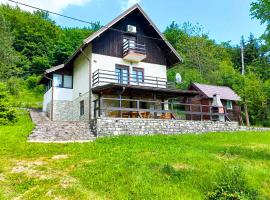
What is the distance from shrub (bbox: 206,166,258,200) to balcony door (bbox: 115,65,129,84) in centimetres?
1606

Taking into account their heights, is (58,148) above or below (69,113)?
below

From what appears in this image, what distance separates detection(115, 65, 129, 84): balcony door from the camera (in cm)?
2519

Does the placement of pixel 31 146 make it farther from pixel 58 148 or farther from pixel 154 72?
pixel 154 72

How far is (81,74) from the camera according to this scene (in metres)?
26.1

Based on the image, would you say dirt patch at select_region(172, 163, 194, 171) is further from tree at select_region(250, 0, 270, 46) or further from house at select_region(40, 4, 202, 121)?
house at select_region(40, 4, 202, 121)

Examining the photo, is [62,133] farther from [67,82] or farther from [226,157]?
[67,82]

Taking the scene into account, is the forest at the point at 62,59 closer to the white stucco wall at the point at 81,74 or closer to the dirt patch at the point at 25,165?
the white stucco wall at the point at 81,74

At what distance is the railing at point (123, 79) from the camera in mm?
23906

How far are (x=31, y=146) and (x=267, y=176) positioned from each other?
10077mm

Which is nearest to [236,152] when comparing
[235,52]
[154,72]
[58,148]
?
[58,148]

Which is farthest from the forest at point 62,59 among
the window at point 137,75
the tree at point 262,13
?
the tree at point 262,13

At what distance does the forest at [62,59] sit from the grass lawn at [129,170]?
936 cm

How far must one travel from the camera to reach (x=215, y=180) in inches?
414

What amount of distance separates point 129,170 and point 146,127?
30.1 ft
